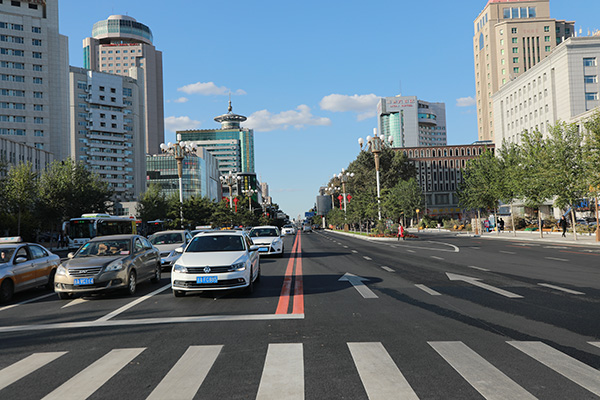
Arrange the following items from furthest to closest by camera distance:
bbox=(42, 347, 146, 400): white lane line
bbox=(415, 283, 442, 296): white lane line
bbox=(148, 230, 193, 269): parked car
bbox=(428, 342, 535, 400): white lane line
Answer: bbox=(148, 230, 193, 269): parked car → bbox=(415, 283, 442, 296): white lane line → bbox=(42, 347, 146, 400): white lane line → bbox=(428, 342, 535, 400): white lane line

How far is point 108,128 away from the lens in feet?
421

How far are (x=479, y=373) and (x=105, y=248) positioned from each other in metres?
9.98

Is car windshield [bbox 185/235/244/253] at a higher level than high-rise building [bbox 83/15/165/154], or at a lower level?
lower

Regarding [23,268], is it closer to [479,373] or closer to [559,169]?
[479,373]

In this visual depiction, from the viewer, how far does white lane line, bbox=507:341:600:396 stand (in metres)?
4.77

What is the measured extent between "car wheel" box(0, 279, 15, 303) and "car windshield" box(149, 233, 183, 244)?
8.05m

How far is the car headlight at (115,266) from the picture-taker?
11234mm

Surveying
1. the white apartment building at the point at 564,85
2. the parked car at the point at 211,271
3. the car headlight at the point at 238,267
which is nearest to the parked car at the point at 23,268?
the parked car at the point at 211,271

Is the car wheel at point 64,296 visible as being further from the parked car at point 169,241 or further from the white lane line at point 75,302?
the parked car at point 169,241

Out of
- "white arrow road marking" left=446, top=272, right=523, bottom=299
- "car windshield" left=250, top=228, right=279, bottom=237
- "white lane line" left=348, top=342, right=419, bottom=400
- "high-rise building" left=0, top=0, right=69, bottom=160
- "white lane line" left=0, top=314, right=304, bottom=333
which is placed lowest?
"white arrow road marking" left=446, top=272, right=523, bottom=299

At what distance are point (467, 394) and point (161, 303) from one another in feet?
25.0

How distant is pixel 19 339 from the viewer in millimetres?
7488

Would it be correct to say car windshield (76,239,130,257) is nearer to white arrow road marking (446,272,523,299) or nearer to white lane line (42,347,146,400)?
white lane line (42,347,146,400)

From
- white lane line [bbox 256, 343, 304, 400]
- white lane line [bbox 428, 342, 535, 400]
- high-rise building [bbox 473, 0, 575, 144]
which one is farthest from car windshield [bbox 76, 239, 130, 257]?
high-rise building [bbox 473, 0, 575, 144]
